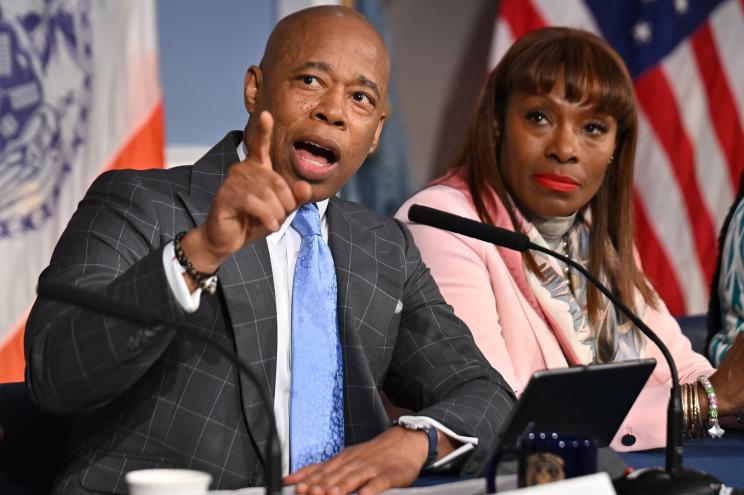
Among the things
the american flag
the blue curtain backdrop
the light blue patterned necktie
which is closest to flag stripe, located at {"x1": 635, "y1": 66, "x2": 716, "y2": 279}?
the american flag

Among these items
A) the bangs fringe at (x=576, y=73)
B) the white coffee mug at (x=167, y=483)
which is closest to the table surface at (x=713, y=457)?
the bangs fringe at (x=576, y=73)

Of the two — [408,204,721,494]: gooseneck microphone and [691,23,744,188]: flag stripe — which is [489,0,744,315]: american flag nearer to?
[691,23,744,188]: flag stripe

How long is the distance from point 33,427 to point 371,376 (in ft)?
1.79

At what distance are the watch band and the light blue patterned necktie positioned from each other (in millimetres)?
157

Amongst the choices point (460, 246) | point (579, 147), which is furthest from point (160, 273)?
point (579, 147)

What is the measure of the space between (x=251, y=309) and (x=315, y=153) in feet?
0.95

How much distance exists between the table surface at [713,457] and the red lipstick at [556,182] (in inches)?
24.4

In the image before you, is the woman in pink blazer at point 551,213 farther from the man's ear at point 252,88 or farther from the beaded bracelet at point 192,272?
the beaded bracelet at point 192,272

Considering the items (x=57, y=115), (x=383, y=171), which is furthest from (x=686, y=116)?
(x=57, y=115)

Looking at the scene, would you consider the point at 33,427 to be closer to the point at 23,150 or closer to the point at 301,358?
the point at 301,358

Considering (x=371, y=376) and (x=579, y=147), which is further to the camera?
(x=579, y=147)

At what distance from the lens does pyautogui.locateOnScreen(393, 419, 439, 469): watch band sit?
5.43 feet

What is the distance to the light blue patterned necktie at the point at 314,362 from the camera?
69.4 inches

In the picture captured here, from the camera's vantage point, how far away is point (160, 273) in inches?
55.1
